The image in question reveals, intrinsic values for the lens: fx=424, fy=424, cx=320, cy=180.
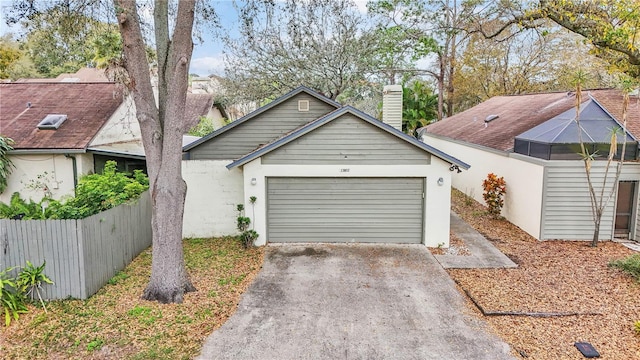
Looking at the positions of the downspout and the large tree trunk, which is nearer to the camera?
the large tree trunk

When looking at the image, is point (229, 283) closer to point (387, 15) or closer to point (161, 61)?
point (161, 61)

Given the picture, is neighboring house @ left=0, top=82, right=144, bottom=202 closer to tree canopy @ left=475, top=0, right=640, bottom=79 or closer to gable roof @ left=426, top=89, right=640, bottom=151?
tree canopy @ left=475, top=0, right=640, bottom=79

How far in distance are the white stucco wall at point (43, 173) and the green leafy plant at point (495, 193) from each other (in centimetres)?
1294

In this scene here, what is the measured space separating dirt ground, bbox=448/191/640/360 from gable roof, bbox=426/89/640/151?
428cm

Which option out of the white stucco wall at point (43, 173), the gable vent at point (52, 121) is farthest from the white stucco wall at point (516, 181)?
the gable vent at point (52, 121)

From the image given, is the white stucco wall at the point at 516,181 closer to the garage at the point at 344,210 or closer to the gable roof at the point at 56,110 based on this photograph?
the garage at the point at 344,210

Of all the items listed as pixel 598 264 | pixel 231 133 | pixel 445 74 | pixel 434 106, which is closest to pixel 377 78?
pixel 434 106

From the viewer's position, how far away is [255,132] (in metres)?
12.4

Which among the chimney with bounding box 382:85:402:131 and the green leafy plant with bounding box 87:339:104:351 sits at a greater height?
the chimney with bounding box 382:85:402:131

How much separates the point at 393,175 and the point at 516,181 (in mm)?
4669

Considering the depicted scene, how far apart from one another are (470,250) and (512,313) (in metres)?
3.71

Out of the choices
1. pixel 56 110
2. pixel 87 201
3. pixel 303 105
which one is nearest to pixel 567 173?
pixel 303 105

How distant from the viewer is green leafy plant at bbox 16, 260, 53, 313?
7.31 m

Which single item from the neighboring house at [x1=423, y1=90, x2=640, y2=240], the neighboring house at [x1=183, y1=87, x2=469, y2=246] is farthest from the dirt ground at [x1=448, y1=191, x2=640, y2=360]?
the neighboring house at [x1=183, y1=87, x2=469, y2=246]
